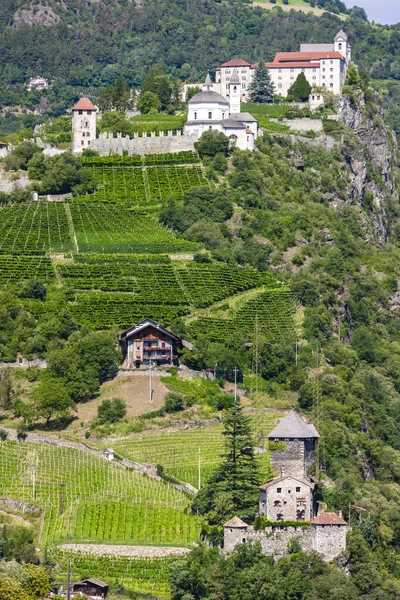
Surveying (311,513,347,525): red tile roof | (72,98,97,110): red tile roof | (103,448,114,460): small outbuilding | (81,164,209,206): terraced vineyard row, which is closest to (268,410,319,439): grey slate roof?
(311,513,347,525): red tile roof

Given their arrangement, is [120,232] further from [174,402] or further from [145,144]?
[174,402]

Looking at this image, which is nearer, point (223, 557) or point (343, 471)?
point (223, 557)

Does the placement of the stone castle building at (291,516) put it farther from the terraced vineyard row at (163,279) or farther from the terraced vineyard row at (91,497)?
the terraced vineyard row at (163,279)

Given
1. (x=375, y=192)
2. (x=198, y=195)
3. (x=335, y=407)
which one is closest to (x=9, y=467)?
(x=335, y=407)

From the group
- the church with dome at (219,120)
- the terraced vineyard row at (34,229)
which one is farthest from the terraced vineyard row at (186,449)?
the church with dome at (219,120)

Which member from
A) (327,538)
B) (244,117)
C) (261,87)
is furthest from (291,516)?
(261,87)

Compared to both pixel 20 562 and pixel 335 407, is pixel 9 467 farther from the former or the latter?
pixel 335 407
